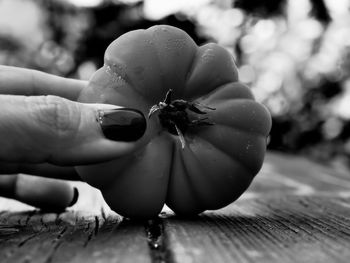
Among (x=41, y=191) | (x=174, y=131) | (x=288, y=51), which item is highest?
(x=288, y=51)

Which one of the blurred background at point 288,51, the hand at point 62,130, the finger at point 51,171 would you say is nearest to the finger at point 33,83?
the finger at point 51,171

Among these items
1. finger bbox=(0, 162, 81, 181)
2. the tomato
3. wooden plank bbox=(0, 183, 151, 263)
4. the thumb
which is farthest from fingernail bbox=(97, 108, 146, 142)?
finger bbox=(0, 162, 81, 181)

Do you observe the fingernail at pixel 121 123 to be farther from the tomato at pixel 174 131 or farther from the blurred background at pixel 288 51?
the blurred background at pixel 288 51

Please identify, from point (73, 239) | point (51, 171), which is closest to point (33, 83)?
point (51, 171)

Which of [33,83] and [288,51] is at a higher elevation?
[288,51]

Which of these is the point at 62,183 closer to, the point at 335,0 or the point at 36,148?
the point at 36,148

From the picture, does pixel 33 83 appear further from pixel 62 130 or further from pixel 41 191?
pixel 62 130
